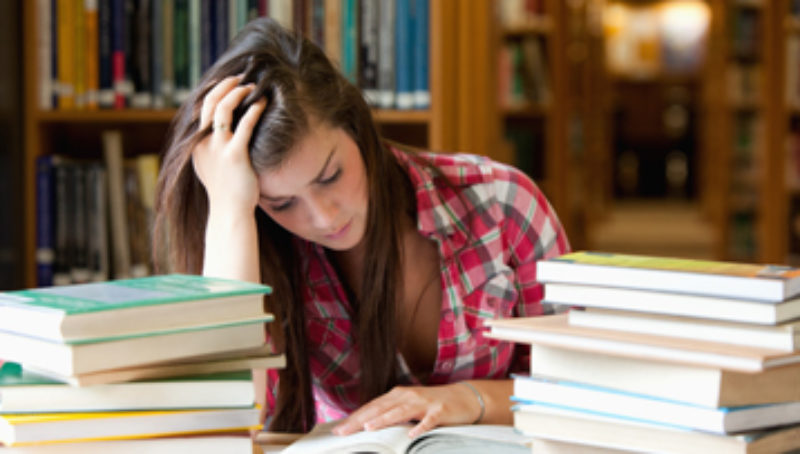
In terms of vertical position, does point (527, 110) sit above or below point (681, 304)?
above

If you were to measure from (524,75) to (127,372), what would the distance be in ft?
13.4

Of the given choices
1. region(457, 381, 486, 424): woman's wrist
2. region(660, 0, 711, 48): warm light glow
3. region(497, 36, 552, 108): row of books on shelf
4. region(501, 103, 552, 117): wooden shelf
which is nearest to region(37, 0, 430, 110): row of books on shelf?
region(457, 381, 486, 424): woman's wrist

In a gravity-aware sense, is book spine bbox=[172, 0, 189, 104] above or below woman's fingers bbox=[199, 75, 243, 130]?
above

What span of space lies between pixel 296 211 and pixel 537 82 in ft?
12.3

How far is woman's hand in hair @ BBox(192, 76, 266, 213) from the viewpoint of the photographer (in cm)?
110

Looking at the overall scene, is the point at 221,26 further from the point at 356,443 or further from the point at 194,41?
the point at 356,443

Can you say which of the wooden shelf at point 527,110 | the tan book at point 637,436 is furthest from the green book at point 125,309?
the wooden shelf at point 527,110

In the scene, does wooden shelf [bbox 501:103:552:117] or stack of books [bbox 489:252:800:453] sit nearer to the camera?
stack of books [bbox 489:252:800:453]

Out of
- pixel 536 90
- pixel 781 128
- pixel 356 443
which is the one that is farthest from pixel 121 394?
pixel 536 90

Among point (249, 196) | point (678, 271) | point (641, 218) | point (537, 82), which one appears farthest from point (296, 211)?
point (641, 218)

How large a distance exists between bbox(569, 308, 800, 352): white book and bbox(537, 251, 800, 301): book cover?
23 millimetres

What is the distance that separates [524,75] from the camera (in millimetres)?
4664

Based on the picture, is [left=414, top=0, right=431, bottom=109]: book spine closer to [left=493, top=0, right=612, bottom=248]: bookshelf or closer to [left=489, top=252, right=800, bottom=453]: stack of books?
[left=489, top=252, right=800, bottom=453]: stack of books

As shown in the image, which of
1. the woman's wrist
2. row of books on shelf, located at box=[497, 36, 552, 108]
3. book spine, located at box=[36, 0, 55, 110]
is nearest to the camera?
the woman's wrist
